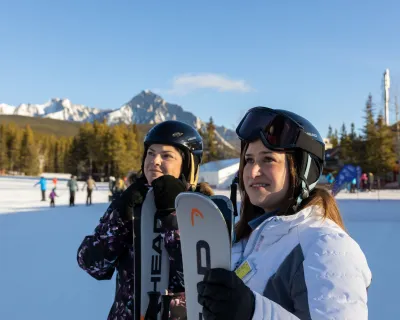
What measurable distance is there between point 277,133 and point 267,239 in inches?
15.7

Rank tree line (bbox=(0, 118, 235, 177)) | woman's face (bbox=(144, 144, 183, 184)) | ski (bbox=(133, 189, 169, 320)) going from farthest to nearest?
tree line (bbox=(0, 118, 235, 177)) < woman's face (bbox=(144, 144, 183, 184)) < ski (bbox=(133, 189, 169, 320))

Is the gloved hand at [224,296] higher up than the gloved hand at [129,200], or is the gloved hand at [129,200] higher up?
the gloved hand at [129,200]

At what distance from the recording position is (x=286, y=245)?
1.28 m

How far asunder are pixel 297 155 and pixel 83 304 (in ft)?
13.4

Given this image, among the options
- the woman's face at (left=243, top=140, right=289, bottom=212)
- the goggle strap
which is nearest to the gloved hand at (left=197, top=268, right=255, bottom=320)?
the woman's face at (left=243, top=140, right=289, bottom=212)

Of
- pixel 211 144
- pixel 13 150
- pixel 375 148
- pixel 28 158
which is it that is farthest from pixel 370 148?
pixel 13 150

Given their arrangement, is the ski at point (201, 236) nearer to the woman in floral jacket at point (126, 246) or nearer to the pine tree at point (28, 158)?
the woman in floral jacket at point (126, 246)

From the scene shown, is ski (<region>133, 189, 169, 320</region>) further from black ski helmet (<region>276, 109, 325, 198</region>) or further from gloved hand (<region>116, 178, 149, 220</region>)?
black ski helmet (<region>276, 109, 325, 198</region>)

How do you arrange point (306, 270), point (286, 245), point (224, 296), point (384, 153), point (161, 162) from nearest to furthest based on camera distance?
1. point (224, 296)
2. point (306, 270)
3. point (286, 245)
4. point (161, 162)
5. point (384, 153)

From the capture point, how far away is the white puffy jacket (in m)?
1.11

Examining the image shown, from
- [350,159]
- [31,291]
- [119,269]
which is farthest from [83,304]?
[350,159]

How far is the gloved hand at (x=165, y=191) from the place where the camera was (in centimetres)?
204

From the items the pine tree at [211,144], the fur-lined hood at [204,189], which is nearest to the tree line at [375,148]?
the pine tree at [211,144]

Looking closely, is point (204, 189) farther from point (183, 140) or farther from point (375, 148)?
point (375, 148)
